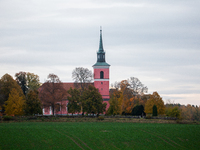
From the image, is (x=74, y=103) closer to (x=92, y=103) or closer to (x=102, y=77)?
(x=92, y=103)

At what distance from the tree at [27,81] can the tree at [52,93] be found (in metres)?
22.7

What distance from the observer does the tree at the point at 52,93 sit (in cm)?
6186

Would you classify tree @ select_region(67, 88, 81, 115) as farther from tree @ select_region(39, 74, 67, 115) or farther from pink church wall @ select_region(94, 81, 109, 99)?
pink church wall @ select_region(94, 81, 109, 99)

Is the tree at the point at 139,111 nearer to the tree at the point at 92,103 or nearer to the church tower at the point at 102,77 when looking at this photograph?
the tree at the point at 92,103

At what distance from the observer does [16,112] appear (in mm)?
61062

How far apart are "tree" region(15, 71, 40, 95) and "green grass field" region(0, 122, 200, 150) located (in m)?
49.9

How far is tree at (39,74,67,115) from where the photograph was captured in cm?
6186

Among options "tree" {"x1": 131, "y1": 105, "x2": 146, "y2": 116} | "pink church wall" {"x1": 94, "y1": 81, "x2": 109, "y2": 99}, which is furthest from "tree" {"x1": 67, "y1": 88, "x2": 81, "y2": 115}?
"pink church wall" {"x1": 94, "y1": 81, "x2": 109, "y2": 99}

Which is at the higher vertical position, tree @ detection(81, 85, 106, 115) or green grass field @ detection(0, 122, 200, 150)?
tree @ detection(81, 85, 106, 115)

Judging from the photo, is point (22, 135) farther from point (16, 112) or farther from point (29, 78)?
point (29, 78)

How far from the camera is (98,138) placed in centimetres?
3412

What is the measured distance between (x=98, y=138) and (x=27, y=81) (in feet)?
194

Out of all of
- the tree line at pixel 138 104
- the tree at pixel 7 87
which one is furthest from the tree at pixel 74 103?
the tree at pixel 7 87

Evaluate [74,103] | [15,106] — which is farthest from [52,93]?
[15,106]
